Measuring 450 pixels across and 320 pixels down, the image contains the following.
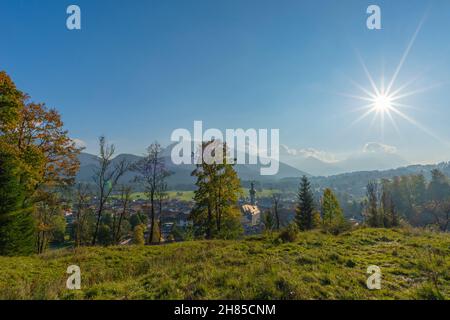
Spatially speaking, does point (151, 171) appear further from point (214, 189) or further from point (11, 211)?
point (11, 211)

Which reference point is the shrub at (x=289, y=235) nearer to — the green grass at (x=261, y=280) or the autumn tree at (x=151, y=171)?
the green grass at (x=261, y=280)

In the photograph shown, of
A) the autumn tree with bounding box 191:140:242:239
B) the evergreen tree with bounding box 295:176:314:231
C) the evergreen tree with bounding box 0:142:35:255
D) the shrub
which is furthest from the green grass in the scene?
the evergreen tree with bounding box 295:176:314:231

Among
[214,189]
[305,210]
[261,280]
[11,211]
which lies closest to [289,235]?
[261,280]

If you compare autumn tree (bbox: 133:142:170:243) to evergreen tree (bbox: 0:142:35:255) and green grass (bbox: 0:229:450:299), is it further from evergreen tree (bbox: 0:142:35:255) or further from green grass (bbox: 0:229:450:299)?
green grass (bbox: 0:229:450:299)

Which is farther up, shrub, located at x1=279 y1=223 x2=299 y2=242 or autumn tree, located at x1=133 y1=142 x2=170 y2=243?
autumn tree, located at x1=133 y1=142 x2=170 y2=243

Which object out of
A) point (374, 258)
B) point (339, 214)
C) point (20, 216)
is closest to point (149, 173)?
point (20, 216)

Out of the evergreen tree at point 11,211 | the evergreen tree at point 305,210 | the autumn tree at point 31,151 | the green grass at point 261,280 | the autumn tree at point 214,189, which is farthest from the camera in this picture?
the evergreen tree at point 305,210

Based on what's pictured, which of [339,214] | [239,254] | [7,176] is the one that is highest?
[7,176]

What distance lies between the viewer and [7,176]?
54.1 feet

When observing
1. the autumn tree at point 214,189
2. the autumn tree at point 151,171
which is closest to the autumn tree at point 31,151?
the autumn tree at point 151,171

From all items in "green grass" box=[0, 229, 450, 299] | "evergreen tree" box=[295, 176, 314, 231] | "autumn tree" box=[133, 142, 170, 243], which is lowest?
"evergreen tree" box=[295, 176, 314, 231]

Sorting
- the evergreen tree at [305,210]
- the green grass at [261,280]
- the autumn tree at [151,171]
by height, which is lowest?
the evergreen tree at [305,210]

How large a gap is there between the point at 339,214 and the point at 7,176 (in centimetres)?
4800
